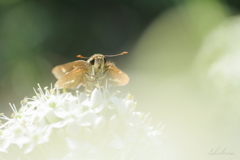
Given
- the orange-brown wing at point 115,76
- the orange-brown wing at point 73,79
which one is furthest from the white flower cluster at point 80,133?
the orange-brown wing at point 115,76

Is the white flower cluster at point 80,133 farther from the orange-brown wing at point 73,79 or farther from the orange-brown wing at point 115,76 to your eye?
the orange-brown wing at point 115,76

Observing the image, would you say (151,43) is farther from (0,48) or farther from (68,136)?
(68,136)

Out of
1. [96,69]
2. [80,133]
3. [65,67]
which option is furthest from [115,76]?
[80,133]

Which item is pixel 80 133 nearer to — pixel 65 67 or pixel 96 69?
pixel 96 69

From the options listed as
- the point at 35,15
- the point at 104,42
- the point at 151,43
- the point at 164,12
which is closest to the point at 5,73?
the point at 35,15

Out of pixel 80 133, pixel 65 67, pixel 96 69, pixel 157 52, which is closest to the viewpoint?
pixel 80 133

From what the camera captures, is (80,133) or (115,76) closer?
(80,133)

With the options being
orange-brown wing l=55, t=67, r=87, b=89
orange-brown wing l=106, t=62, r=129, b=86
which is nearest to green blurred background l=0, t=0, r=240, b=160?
orange-brown wing l=106, t=62, r=129, b=86

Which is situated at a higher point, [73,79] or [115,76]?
[115,76]
